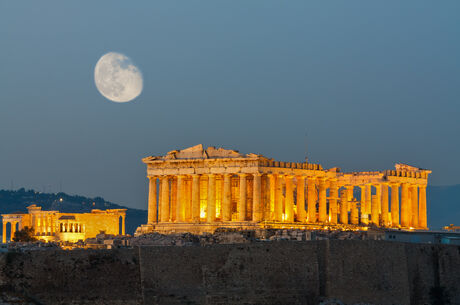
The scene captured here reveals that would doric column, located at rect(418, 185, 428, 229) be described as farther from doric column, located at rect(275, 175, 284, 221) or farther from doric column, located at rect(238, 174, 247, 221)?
doric column, located at rect(238, 174, 247, 221)

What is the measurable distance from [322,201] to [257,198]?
9.57 metres

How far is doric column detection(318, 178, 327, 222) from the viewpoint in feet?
365

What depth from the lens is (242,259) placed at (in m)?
76.8

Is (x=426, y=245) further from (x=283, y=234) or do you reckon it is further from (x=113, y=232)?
(x=113, y=232)

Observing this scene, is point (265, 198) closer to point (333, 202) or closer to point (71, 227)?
point (333, 202)

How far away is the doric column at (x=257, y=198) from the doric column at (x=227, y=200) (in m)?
2.40

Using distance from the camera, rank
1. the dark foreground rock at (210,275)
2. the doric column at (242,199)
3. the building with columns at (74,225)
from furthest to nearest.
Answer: the building with columns at (74,225)
the doric column at (242,199)
the dark foreground rock at (210,275)

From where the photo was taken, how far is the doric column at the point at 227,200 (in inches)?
4180

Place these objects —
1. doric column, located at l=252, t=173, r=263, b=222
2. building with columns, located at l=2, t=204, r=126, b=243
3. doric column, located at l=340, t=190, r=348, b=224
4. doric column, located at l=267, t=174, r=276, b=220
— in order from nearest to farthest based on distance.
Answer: doric column, located at l=252, t=173, r=263, b=222, doric column, located at l=267, t=174, r=276, b=220, doric column, located at l=340, t=190, r=348, b=224, building with columns, located at l=2, t=204, r=126, b=243

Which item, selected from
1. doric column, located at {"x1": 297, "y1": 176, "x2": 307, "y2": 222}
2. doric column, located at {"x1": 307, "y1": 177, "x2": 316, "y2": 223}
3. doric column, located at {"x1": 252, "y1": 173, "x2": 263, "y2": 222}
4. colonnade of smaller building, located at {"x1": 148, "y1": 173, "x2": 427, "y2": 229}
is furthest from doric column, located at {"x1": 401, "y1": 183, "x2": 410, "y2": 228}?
doric column, located at {"x1": 252, "y1": 173, "x2": 263, "y2": 222}

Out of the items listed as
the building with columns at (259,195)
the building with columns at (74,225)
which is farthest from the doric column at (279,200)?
the building with columns at (74,225)

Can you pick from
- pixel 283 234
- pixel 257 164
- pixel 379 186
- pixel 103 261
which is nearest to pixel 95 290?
pixel 103 261

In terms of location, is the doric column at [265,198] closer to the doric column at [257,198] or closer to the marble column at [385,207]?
the doric column at [257,198]

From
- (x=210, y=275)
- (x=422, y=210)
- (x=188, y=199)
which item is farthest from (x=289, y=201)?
(x=210, y=275)
